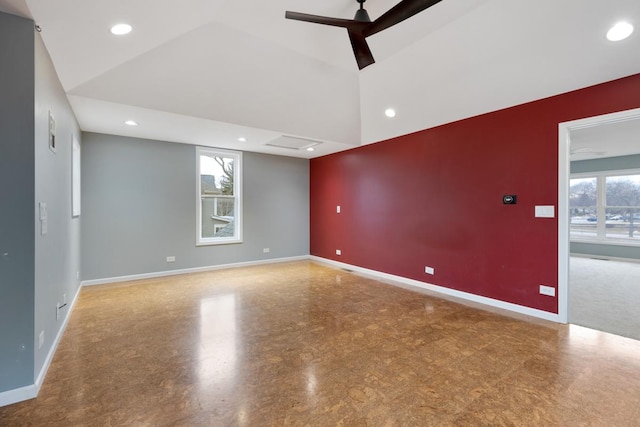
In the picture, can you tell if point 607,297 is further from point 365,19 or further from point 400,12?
point 365,19

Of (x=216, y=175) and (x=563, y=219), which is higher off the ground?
(x=216, y=175)

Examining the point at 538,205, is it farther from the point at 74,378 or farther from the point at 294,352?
the point at 74,378

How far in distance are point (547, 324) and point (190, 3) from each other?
4580 millimetres

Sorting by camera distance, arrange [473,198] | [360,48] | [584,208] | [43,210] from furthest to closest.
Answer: [584,208] → [473,198] → [360,48] → [43,210]

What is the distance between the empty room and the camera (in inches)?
74.0

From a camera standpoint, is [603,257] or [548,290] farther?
[603,257]

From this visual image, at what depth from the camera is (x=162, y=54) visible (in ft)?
9.43

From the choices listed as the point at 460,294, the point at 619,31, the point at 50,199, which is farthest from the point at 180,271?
the point at 619,31

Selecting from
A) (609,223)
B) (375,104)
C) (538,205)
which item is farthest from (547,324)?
(609,223)

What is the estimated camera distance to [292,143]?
5.26 metres

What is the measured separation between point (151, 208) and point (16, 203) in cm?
332

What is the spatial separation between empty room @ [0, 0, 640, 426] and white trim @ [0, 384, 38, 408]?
0.04 ft

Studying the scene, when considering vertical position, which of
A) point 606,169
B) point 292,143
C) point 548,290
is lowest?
point 548,290

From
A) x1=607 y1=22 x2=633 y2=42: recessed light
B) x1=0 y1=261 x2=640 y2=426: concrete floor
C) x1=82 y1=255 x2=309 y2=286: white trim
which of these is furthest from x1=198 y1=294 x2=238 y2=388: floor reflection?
x1=607 y1=22 x2=633 y2=42: recessed light
